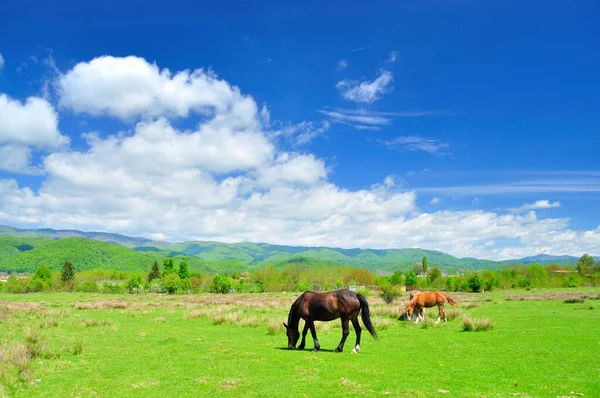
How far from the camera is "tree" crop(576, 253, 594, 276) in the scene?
115794mm

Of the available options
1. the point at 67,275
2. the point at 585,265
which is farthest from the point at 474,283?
the point at 67,275

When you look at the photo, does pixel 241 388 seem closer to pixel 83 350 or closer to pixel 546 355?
pixel 83 350

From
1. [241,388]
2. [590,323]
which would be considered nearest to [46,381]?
[241,388]

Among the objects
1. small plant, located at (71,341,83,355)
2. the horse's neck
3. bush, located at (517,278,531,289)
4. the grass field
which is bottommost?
bush, located at (517,278,531,289)

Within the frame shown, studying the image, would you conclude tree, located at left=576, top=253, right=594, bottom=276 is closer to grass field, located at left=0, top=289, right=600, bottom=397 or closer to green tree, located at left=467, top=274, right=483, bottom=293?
green tree, located at left=467, top=274, right=483, bottom=293

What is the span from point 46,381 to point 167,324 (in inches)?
611

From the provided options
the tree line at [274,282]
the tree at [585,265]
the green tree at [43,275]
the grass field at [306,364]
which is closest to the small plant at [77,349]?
the grass field at [306,364]

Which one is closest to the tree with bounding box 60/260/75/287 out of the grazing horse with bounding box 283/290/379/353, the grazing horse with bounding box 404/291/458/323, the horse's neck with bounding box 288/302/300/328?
the grazing horse with bounding box 404/291/458/323

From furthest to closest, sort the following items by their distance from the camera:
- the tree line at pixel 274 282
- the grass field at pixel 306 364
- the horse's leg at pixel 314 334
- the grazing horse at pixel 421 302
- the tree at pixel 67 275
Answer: the tree at pixel 67 275, the tree line at pixel 274 282, the grazing horse at pixel 421 302, the horse's leg at pixel 314 334, the grass field at pixel 306 364

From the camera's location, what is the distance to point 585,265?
123125 mm

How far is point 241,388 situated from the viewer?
9.73 metres

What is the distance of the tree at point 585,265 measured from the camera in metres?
116

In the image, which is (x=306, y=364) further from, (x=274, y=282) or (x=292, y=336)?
(x=274, y=282)

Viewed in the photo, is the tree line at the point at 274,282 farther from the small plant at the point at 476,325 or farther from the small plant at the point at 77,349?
the small plant at the point at 77,349
